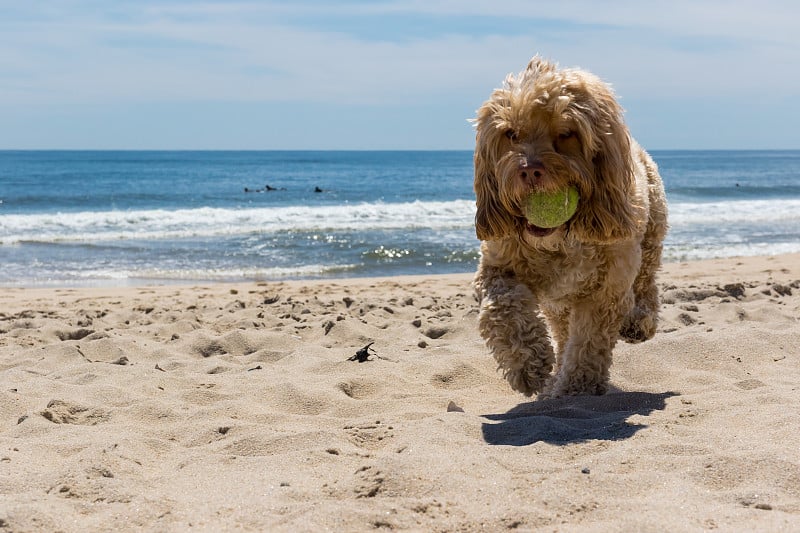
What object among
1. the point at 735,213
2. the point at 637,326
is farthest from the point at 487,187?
the point at 735,213

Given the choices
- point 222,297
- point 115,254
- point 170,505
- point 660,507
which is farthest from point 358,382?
point 115,254

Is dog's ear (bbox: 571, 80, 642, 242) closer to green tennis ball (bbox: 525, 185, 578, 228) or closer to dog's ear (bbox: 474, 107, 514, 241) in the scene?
green tennis ball (bbox: 525, 185, 578, 228)

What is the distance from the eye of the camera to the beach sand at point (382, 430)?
3.18m

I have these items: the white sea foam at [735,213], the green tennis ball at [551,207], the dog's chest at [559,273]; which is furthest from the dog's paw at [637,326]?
the white sea foam at [735,213]

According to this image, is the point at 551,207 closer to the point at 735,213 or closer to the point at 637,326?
the point at 637,326

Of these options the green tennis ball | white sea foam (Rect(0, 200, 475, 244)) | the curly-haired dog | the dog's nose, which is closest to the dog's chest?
the curly-haired dog

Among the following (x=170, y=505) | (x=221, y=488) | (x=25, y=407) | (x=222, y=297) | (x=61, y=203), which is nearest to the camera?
(x=170, y=505)

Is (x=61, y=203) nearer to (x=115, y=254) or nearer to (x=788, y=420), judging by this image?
(x=115, y=254)

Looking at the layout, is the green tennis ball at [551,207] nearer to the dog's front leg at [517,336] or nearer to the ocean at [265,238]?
the dog's front leg at [517,336]

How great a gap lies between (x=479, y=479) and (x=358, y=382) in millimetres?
2216

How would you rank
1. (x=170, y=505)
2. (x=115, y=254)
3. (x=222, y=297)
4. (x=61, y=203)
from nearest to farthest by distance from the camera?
1. (x=170, y=505)
2. (x=222, y=297)
3. (x=115, y=254)
4. (x=61, y=203)

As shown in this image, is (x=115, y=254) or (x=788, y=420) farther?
(x=115, y=254)

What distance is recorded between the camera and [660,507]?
10.1ft

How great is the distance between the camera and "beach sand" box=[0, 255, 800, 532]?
10.4ft
